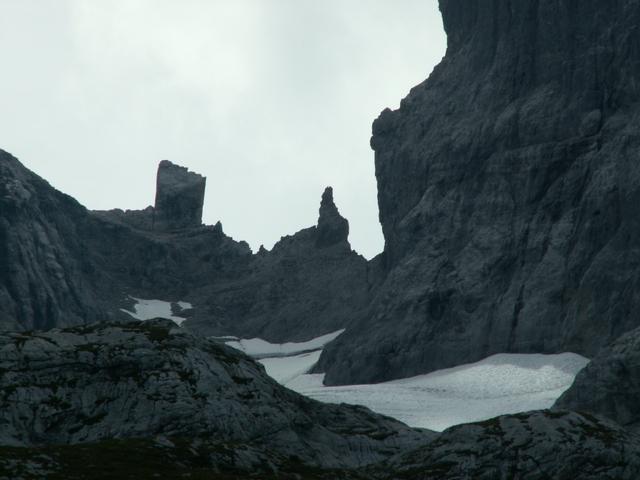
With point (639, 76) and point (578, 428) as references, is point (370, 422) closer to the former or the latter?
point (578, 428)

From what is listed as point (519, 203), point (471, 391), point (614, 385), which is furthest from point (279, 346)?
point (614, 385)

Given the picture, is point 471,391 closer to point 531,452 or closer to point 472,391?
point 472,391

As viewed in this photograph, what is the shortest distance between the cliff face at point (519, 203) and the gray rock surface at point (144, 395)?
7347cm

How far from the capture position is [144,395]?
4356 cm

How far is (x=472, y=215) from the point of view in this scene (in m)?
138

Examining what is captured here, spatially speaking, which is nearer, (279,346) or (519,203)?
(519,203)

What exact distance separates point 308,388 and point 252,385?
94.5 meters

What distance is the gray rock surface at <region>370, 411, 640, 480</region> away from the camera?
132 feet

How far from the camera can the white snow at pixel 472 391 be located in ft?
336

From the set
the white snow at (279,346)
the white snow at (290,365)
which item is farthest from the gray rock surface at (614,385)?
the white snow at (279,346)

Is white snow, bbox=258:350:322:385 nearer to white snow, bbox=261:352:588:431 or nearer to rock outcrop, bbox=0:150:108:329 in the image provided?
rock outcrop, bbox=0:150:108:329

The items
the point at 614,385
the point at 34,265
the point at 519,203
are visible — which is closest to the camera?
the point at 614,385

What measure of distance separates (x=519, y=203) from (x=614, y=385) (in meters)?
65.6

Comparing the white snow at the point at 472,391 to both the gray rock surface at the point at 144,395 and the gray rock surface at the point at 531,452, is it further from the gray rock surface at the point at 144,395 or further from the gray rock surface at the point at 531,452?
the gray rock surface at the point at 531,452
